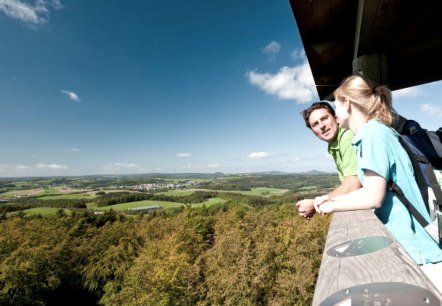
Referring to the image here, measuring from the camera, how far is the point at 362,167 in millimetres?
1338

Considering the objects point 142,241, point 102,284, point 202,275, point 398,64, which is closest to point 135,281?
point 202,275

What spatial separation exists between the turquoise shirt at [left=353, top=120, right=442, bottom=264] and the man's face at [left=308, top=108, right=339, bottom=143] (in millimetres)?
1387

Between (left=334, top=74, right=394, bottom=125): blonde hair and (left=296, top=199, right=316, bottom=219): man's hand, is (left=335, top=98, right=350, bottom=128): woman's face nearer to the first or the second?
(left=334, top=74, right=394, bottom=125): blonde hair

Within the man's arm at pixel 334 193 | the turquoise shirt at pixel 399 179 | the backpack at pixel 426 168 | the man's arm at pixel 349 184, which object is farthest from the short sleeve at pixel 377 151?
the man's arm at pixel 349 184

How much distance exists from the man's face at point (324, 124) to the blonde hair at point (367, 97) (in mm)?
1103

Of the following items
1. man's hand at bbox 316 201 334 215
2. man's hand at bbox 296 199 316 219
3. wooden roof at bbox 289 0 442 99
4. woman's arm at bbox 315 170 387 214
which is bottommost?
man's hand at bbox 296 199 316 219

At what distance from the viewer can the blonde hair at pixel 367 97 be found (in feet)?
5.18

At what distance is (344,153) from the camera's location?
2.62m

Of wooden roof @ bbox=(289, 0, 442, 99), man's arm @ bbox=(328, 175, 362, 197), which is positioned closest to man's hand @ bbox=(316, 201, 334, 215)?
man's arm @ bbox=(328, 175, 362, 197)

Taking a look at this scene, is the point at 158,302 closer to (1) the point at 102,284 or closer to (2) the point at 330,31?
(1) the point at 102,284

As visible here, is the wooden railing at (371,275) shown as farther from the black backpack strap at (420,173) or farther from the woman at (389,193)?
the black backpack strap at (420,173)

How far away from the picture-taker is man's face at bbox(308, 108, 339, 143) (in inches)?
109

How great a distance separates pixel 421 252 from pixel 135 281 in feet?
67.7

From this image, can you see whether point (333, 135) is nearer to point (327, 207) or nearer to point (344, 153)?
point (344, 153)
